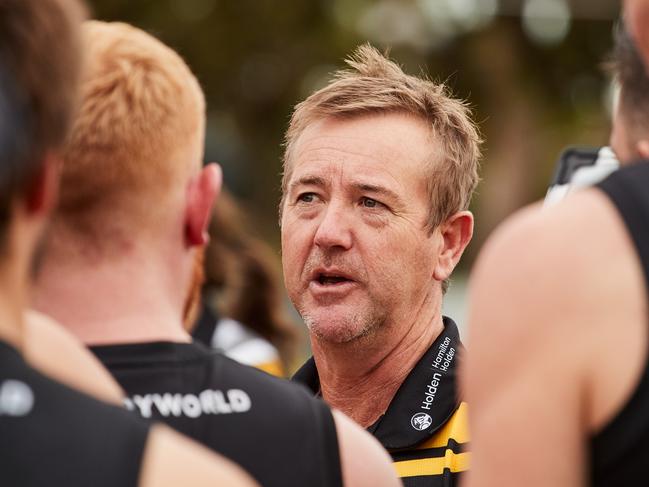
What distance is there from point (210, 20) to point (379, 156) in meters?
24.5

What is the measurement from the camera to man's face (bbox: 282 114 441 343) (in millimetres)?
3955

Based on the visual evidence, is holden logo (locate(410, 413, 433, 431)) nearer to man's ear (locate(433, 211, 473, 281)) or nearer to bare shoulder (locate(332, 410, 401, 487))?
man's ear (locate(433, 211, 473, 281))

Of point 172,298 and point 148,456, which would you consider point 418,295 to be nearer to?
point 172,298

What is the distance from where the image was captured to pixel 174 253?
8.27 ft

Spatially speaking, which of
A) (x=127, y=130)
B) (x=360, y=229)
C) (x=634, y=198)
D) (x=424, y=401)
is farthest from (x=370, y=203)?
(x=634, y=198)

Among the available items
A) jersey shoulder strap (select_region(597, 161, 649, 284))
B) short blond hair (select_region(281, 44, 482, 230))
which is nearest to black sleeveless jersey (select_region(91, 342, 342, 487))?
jersey shoulder strap (select_region(597, 161, 649, 284))

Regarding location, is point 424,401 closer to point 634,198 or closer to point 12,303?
point 634,198

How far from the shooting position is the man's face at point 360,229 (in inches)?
156

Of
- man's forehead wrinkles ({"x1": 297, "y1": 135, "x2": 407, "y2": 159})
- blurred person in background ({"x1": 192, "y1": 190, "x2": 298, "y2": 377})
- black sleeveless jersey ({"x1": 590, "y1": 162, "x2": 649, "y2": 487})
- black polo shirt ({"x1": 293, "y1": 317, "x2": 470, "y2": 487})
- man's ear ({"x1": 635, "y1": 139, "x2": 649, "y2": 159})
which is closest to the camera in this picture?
black sleeveless jersey ({"x1": 590, "y1": 162, "x2": 649, "y2": 487})

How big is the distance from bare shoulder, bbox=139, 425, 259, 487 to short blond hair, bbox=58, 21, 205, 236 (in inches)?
27.7

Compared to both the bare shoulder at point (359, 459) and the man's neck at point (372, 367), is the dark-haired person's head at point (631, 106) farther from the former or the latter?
the man's neck at point (372, 367)

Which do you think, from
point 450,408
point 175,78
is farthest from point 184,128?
point 450,408

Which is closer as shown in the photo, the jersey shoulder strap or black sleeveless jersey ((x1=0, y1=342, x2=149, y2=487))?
black sleeveless jersey ((x1=0, y1=342, x2=149, y2=487))

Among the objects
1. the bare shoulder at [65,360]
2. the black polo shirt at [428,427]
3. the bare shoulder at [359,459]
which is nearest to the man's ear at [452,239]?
the black polo shirt at [428,427]
